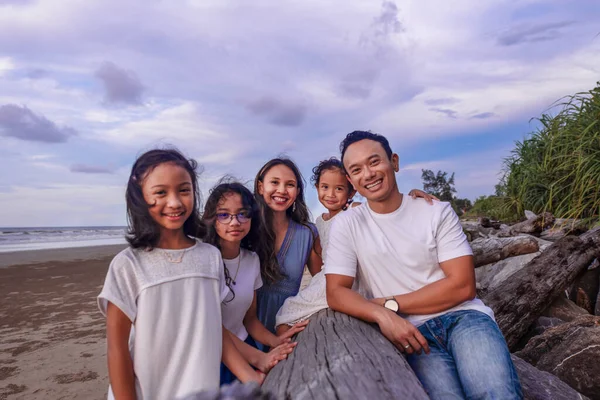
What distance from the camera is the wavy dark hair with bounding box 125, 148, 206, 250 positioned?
2373 millimetres

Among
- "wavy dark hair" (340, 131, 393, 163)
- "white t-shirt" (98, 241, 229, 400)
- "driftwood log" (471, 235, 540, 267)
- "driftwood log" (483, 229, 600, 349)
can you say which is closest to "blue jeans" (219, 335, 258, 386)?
"white t-shirt" (98, 241, 229, 400)

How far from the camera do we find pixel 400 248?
2.75 meters

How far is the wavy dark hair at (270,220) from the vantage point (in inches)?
131

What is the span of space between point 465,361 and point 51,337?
6554mm

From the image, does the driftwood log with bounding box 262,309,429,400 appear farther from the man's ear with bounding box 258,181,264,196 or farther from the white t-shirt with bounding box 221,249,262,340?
the man's ear with bounding box 258,181,264,196

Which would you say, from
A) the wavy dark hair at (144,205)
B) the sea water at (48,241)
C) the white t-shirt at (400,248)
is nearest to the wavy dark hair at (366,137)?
the white t-shirt at (400,248)

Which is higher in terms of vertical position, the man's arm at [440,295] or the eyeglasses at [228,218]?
the eyeglasses at [228,218]

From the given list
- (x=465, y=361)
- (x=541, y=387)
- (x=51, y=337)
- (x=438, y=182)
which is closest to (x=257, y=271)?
(x=465, y=361)

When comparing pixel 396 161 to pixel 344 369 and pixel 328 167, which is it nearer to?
pixel 328 167

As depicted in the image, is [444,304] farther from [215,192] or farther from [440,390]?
[215,192]

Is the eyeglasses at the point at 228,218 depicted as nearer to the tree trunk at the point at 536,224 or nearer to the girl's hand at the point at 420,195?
the girl's hand at the point at 420,195

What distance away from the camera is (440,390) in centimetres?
217

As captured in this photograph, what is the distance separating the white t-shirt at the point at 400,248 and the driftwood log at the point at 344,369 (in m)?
0.42

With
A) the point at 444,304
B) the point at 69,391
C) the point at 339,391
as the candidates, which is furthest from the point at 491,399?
the point at 69,391
